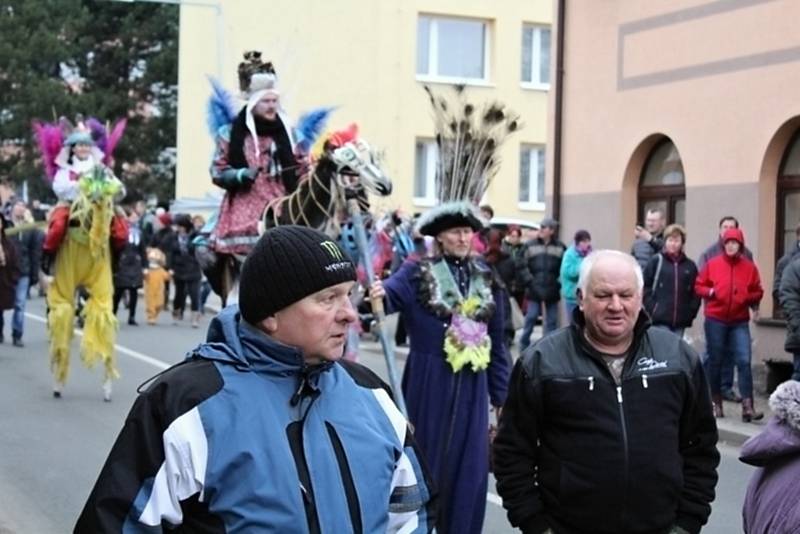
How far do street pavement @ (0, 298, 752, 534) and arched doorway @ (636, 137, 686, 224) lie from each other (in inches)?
183

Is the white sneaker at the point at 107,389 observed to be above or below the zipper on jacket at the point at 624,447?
below

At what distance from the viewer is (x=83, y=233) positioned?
11.9m

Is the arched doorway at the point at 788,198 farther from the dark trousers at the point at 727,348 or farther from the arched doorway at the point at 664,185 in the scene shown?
the dark trousers at the point at 727,348

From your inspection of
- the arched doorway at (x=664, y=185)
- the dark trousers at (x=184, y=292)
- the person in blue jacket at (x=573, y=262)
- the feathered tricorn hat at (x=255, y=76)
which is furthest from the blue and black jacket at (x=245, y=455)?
the dark trousers at (x=184, y=292)

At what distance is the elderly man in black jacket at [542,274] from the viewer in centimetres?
1739

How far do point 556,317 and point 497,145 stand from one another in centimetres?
1029

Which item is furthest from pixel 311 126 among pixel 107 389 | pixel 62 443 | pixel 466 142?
pixel 107 389

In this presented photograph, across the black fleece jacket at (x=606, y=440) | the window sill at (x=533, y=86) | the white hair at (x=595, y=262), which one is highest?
the window sill at (x=533, y=86)

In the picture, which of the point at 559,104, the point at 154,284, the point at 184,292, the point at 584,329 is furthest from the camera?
the point at 184,292

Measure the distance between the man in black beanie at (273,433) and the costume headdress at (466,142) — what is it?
4277mm

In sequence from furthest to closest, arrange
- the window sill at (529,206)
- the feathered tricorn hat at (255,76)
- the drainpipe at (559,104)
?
the window sill at (529,206) → the drainpipe at (559,104) → the feathered tricorn hat at (255,76)

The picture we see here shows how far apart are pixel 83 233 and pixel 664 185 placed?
30.4 ft

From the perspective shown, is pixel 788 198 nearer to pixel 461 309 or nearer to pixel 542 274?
pixel 542 274

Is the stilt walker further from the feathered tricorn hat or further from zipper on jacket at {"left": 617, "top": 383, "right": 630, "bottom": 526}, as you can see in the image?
zipper on jacket at {"left": 617, "top": 383, "right": 630, "bottom": 526}
